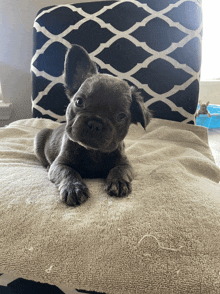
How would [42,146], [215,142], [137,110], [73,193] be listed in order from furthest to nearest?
1. [215,142]
2. [42,146]
3. [137,110]
4. [73,193]

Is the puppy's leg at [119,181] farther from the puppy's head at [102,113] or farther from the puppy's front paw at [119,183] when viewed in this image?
the puppy's head at [102,113]

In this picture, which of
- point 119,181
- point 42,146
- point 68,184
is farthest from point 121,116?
point 42,146

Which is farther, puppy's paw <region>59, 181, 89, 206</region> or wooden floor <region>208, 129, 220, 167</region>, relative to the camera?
wooden floor <region>208, 129, 220, 167</region>

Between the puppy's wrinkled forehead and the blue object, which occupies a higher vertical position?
the puppy's wrinkled forehead

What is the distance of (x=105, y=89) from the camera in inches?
46.5

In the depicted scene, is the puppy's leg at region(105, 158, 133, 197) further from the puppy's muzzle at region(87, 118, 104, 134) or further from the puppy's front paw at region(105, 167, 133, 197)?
the puppy's muzzle at region(87, 118, 104, 134)

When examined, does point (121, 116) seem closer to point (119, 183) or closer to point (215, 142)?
point (119, 183)

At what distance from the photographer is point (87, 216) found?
3.05ft

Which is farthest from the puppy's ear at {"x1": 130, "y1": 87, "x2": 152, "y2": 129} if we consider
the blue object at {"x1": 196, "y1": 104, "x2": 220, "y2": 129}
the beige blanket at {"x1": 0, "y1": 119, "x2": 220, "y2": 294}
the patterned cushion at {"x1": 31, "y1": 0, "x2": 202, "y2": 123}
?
the blue object at {"x1": 196, "y1": 104, "x2": 220, "y2": 129}

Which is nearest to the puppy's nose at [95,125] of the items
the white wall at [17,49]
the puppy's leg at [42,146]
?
the puppy's leg at [42,146]

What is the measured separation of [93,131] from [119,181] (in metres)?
0.28

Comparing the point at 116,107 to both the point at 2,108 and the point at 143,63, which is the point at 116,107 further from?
the point at 2,108

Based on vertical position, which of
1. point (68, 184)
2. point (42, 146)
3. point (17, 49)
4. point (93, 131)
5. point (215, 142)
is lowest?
point (215, 142)

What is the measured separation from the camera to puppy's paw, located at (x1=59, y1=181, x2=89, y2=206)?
3.34 feet
